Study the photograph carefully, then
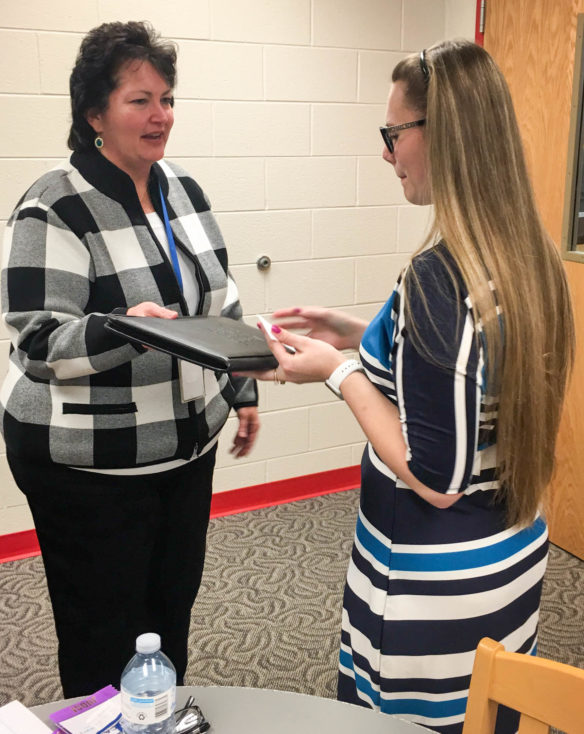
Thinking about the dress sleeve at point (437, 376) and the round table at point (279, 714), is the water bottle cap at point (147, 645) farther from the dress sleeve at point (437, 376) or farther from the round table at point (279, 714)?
the dress sleeve at point (437, 376)

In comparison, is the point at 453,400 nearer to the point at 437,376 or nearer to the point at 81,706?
the point at 437,376

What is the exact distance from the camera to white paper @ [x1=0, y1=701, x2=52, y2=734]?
1.01 m

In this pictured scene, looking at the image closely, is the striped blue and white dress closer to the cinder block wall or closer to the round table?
the round table

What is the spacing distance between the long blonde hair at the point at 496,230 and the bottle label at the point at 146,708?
2.07ft

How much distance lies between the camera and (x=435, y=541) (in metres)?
1.28

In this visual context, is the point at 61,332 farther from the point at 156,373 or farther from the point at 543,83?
the point at 543,83

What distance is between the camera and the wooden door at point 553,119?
9.37 feet

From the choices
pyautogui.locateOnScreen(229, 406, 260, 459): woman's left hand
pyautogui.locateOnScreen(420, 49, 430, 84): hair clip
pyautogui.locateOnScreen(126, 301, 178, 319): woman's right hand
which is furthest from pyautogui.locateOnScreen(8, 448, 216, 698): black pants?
pyautogui.locateOnScreen(420, 49, 430, 84): hair clip

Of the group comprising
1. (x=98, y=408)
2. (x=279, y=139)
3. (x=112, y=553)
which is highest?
(x=279, y=139)

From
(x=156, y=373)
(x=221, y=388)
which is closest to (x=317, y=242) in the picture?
(x=221, y=388)

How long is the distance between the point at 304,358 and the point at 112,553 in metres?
0.71

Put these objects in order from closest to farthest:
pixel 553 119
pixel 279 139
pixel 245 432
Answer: pixel 245 432
pixel 553 119
pixel 279 139

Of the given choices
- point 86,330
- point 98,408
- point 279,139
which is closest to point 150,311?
point 86,330

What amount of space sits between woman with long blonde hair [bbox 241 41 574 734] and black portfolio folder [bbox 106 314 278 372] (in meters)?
0.10
